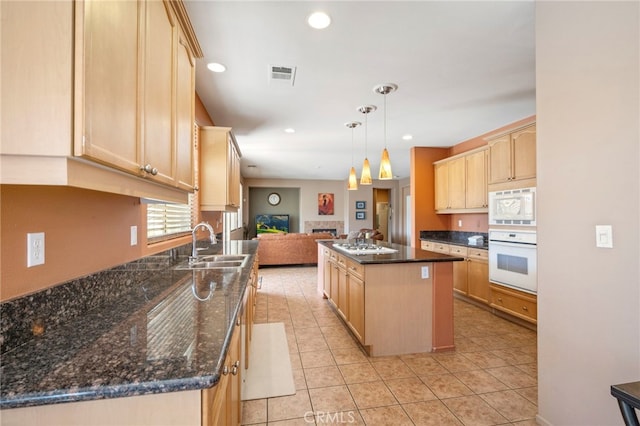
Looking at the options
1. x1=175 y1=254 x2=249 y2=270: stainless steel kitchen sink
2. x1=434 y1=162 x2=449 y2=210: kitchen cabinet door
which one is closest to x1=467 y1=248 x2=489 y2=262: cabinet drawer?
x1=434 y1=162 x2=449 y2=210: kitchen cabinet door

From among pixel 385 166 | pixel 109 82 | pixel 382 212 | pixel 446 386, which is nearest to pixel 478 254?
pixel 385 166

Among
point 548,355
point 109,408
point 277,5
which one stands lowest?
point 548,355

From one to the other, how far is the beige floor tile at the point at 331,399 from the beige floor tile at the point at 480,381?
3.06 ft

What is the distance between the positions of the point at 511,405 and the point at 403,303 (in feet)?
3.24

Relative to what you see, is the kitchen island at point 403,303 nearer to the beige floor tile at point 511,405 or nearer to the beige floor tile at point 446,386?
the beige floor tile at point 446,386

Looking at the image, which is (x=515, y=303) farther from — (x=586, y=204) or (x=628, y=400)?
(x=628, y=400)

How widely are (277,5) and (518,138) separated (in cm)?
317

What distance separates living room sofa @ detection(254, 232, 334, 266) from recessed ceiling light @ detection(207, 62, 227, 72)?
14.9 feet

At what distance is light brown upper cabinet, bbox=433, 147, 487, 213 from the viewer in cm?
413

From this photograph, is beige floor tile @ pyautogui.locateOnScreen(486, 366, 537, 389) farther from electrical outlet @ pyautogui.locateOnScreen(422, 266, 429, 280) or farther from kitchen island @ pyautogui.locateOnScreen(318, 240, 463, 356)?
electrical outlet @ pyautogui.locateOnScreen(422, 266, 429, 280)

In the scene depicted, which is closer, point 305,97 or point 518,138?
point 305,97

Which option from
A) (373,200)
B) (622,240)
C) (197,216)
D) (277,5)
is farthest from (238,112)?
(373,200)

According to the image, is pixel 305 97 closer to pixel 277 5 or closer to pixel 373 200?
pixel 277 5

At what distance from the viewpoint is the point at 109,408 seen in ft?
2.26
